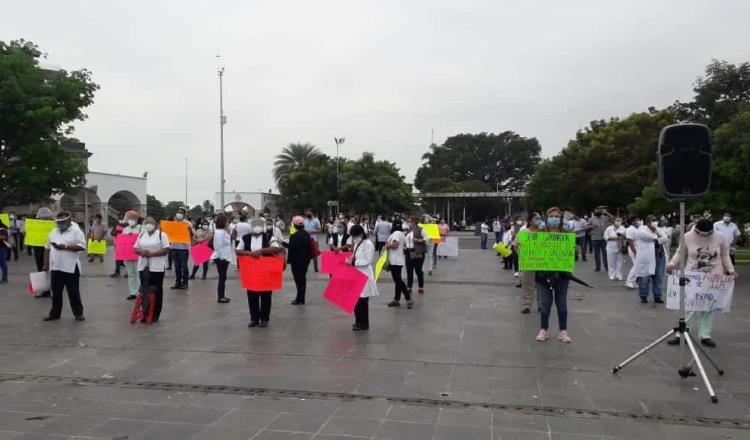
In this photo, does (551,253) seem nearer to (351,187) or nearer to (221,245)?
(221,245)

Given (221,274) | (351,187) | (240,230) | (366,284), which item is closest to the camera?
(366,284)

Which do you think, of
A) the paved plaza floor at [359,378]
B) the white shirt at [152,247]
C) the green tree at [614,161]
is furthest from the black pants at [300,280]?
the green tree at [614,161]

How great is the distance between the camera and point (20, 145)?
2509cm

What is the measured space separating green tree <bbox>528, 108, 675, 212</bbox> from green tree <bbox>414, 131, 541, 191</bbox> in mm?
51868

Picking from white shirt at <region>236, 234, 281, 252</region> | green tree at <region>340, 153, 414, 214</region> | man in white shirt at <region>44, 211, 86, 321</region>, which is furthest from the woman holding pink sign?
green tree at <region>340, 153, 414, 214</region>

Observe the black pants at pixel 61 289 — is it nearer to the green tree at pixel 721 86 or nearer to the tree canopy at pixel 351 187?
the green tree at pixel 721 86

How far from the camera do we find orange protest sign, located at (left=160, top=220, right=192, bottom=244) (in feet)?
43.1

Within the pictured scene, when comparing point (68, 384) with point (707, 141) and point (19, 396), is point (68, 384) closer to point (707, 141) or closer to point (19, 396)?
point (19, 396)

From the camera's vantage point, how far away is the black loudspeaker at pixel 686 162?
5809 mm

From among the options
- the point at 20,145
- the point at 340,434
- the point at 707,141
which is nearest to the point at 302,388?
the point at 340,434

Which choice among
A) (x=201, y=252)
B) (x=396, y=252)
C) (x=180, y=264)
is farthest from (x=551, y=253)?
(x=201, y=252)

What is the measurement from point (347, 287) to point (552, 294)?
2.78 m

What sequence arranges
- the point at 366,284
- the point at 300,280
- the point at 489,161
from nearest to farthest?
the point at 366,284, the point at 300,280, the point at 489,161

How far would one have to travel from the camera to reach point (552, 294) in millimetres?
7758
